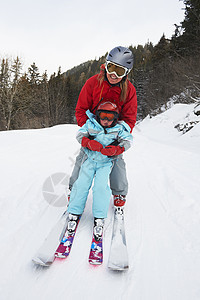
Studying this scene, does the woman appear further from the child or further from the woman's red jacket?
the child

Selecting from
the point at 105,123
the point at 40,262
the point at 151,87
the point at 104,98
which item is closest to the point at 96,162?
the point at 105,123

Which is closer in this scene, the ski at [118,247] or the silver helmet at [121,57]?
the ski at [118,247]

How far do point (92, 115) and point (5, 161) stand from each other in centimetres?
211

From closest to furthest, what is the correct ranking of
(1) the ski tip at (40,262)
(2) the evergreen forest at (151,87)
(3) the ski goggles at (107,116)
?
(1) the ski tip at (40,262) < (3) the ski goggles at (107,116) < (2) the evergreen forest at (151,87)

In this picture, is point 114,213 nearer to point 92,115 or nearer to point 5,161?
point 92,115

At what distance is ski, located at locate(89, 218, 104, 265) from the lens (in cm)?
126

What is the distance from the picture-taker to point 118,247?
54.7 inches

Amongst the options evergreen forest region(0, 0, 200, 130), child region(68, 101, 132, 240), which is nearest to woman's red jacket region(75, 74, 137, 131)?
child region(68, 101, 132, 240)

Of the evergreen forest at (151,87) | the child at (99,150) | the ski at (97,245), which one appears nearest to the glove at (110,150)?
the child at (99,150)

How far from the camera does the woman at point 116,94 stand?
71.7 inches

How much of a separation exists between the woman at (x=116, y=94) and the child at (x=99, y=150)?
125 millimetres

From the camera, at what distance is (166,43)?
2431 cm

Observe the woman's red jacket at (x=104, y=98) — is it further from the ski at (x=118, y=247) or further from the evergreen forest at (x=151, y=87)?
the evergreen forest at (x=151, y=87)

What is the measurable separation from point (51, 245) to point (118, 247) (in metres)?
0.56
